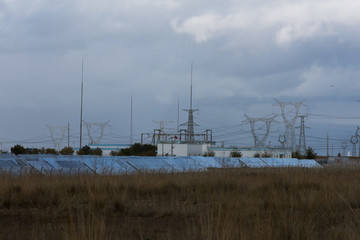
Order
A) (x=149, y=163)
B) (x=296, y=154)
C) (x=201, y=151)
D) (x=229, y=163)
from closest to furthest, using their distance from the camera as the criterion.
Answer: (x=149, y=163)
(x=229, y=163)
(x=201, y=151)
(x=296, y=154)

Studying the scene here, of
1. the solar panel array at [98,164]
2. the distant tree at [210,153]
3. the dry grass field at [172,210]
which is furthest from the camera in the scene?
the distant tree at [210,153]

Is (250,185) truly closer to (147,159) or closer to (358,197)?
(358,197)

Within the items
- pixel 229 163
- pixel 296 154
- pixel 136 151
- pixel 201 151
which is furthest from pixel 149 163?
pixel 296 154

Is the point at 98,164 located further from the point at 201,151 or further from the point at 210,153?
the point at 201,151

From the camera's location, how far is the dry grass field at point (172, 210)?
7539 mm

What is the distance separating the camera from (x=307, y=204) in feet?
35.8

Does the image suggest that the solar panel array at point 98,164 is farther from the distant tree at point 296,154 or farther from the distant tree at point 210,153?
the distant tree at point 296,154

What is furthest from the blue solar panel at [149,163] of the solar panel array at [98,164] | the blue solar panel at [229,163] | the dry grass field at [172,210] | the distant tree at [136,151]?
the distant tree at [136,151]

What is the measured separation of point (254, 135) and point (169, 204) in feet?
325

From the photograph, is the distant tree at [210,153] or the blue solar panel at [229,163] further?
the distant tree at [210,153]

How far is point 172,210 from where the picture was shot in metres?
11.3

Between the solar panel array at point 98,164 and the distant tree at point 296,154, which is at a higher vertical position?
the solar panel array at point 98,164

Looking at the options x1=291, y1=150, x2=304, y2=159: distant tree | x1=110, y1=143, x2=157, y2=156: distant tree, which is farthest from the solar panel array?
x1=291, y1=150, x2=304, y2=159: distant tree

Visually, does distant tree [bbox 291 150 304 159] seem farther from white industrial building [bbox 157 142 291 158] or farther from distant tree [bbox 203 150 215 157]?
distant tree [bbox 203 150 215 157]
